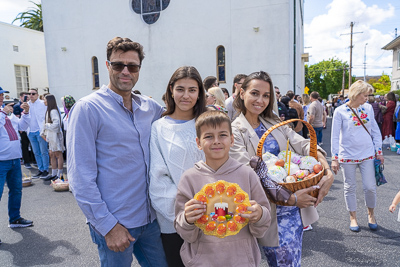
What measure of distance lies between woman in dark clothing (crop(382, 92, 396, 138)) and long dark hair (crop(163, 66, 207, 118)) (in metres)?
11.5

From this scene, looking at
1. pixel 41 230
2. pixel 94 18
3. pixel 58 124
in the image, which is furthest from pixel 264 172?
pixel 94 18

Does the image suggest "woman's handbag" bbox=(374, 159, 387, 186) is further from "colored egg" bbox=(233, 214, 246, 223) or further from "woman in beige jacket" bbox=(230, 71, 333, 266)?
"colored egg" bbox=(233, 214, 246, 223)

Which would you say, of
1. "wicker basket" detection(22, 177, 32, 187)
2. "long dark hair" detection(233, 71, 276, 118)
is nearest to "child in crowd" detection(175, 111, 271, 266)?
"long dark hair" detection(233, 71, 276, 118)

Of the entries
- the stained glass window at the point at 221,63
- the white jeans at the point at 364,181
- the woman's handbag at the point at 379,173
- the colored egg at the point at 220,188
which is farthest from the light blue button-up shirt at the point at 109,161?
the stained glass window at the point at 221,63

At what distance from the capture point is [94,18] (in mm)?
18328

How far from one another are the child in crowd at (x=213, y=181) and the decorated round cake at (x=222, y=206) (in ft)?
0.23

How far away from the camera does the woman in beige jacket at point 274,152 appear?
2086 millimetres

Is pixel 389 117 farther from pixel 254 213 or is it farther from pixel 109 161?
pixel 109 161

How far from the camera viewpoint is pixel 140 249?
7.22 ft

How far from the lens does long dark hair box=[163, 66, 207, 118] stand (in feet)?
6.93

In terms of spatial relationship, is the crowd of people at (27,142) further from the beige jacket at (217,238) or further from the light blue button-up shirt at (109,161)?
the beige jacket at (217,238)

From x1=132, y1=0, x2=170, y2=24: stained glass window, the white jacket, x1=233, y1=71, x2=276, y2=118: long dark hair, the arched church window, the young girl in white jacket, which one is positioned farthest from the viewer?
the arched church window

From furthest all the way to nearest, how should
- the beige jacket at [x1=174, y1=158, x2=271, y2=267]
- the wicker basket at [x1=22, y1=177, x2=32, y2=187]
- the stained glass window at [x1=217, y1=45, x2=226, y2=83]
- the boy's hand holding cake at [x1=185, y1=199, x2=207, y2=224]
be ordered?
the stained glass window at [x1=217, y1=45, x2=226, y2=83] < the wicker basket at [x1=22, y1=177, x2=32, y2=187] < the beige jacket at [x1=174, y1=158, x2=271, y2=267] < the boy's hand holding cake at [x1=185, y1=199, x2=207, y2=224]

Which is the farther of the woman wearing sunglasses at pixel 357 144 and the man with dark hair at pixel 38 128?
the man with dark hair at pixel 38 128
